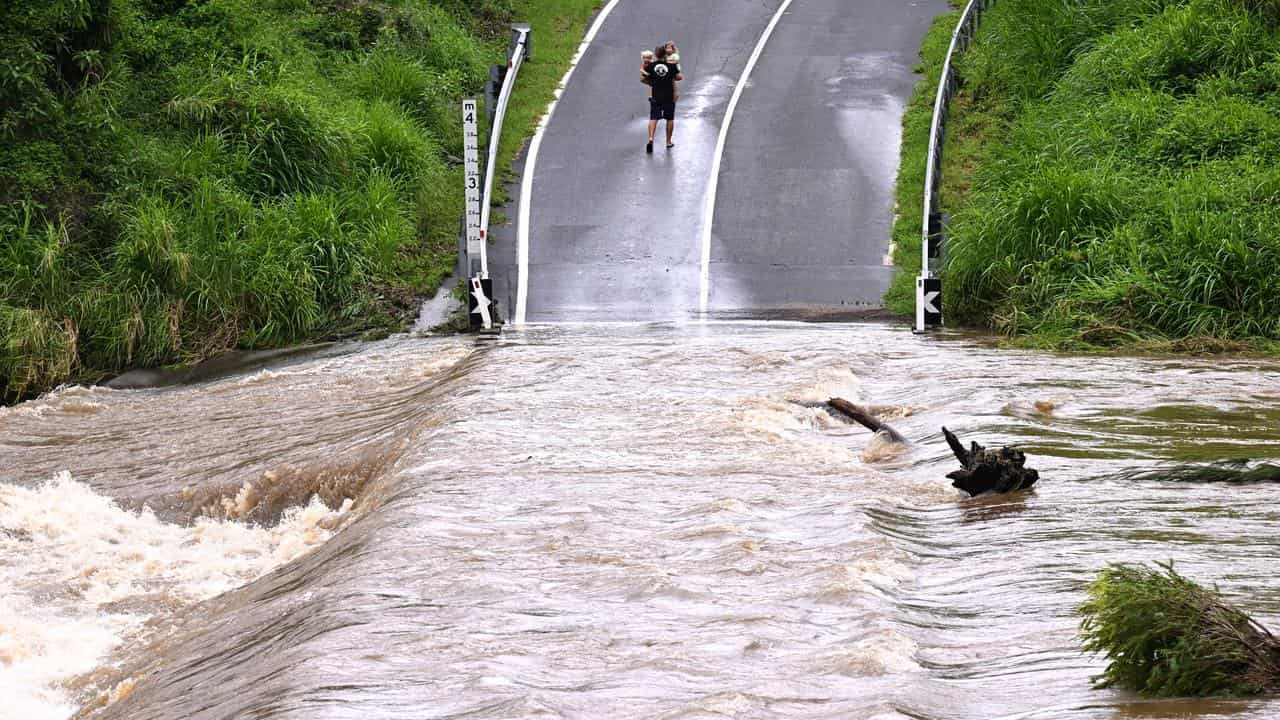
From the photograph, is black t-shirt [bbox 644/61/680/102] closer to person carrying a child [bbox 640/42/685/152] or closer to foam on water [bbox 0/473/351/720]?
person carrying a child [bbox 640/42/685/152]

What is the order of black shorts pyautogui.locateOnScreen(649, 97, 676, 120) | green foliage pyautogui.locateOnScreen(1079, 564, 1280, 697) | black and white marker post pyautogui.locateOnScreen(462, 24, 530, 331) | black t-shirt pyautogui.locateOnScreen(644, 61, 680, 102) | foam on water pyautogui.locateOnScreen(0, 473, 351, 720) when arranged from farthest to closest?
black shorts pyautogui.locateOnScreen(649, 97, 676, 120) < black t-shirt pyautogui.locateOnScreen(644, 61, 680, 102) < black and white marker post pyautogui.locateOnScreen(462, 24, 530, 331) < foam on water pyautogui.locateOnScreen(0, 473, 351, 720) < green foliage pyautogui.locateOnScreen(1079, 564, 1280, 697)

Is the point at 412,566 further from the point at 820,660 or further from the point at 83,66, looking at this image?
the point at 83,66

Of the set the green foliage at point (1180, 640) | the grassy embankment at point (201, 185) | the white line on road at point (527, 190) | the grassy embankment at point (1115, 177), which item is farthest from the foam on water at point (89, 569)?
the grassy embankment at point (1115, 177)

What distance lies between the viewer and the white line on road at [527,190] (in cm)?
1836

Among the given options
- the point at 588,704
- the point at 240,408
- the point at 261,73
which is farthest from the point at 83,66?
the point at 588,704

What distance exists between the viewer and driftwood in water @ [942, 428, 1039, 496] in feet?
29.5

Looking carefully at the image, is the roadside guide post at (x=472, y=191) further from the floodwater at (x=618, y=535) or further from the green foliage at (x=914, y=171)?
the green foliage at (x=914, y=171)

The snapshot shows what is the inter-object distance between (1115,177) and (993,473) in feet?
32.5

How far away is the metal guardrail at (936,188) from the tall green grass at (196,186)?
620 centimetres

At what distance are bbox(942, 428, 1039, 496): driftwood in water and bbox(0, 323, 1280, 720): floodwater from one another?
16cm

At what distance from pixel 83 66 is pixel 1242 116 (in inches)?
614

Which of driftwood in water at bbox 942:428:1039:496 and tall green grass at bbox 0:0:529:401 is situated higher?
tall green grass at bbox 0:0:529:401

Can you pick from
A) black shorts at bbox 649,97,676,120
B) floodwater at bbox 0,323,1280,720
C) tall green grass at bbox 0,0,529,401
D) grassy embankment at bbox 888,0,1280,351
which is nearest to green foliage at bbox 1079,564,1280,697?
floodwater at bbox 0,323,1280,720

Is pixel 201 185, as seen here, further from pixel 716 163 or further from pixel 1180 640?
pixel 1180 640
